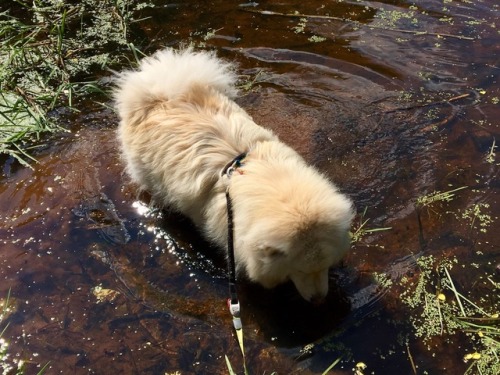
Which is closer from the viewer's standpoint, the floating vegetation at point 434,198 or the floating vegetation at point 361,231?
the floating vegetation at point 361,231

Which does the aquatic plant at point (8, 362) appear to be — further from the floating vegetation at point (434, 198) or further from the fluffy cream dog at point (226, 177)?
the floating vegetation at point (434, 198)

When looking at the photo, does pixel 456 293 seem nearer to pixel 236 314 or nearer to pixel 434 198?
pixel 434 198

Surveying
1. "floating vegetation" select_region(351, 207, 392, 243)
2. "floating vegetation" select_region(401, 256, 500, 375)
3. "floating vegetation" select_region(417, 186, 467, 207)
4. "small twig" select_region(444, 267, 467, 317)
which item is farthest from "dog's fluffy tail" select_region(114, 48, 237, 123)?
"small twig" select_region(444, 267, 467, 317)

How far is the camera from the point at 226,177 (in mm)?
3449

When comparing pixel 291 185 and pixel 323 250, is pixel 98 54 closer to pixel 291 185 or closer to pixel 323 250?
pixel 291 185

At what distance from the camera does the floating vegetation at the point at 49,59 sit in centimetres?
513

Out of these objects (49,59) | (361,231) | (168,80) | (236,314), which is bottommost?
(236,314)

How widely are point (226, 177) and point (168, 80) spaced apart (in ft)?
3.63

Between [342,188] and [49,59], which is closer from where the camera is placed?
[342,188]

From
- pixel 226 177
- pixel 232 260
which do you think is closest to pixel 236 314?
pixel 232 260

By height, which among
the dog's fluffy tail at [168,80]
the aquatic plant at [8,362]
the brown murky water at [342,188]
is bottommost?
the aquatic plant at [8,362]

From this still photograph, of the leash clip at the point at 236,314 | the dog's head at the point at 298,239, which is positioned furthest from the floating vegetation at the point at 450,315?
the leash clip at the point at 236,314

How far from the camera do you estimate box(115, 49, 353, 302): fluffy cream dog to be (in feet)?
9.91

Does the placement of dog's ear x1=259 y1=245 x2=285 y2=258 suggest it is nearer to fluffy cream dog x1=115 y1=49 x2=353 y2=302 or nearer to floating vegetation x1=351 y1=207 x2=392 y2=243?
fluffy cream dog x1=115 y1=49 x2=353 y2=302
